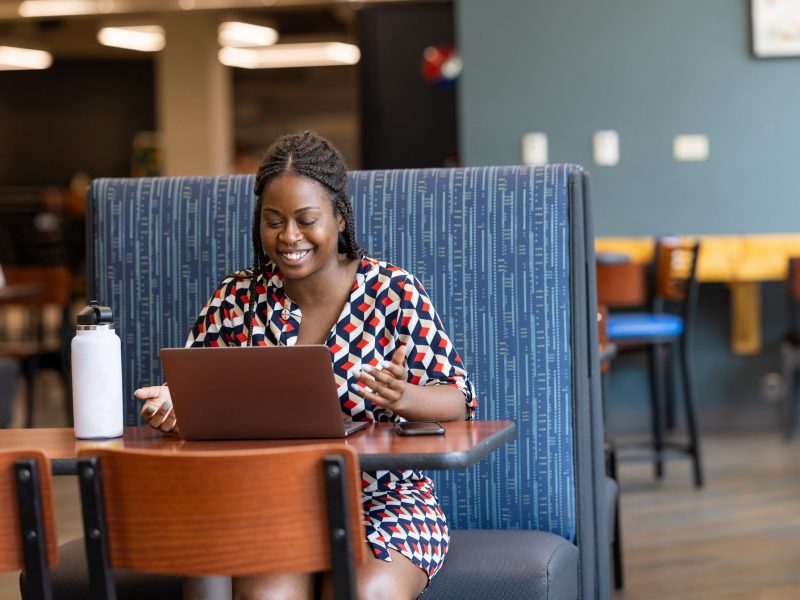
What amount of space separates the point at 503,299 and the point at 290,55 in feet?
43.4

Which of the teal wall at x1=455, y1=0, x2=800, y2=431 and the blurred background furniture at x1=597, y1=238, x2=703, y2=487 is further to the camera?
the teal wall at x1=455, y1=0, x2=800, y2=431

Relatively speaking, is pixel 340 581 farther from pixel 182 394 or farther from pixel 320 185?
pixel 320 185

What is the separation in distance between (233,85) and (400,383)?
632 inches

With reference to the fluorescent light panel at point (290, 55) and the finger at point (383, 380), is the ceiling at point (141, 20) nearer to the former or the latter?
the fluorescent light panel at point (290, 55)

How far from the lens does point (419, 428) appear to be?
6.58 feet

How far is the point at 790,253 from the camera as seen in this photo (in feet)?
20.9

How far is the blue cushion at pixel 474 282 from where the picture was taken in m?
2.72

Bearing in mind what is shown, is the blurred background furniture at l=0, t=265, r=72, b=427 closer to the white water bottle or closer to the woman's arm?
the white water bottle

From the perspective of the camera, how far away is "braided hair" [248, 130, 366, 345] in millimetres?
2328

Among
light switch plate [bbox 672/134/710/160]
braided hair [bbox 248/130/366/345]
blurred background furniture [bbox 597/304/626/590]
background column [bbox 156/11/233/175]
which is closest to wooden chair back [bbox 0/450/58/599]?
braided hair [bbox 248/130/366/345]

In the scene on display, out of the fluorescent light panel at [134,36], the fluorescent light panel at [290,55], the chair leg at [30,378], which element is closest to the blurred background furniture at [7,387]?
the chair leg at [30,378]

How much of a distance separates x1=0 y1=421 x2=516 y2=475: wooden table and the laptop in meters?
0.02

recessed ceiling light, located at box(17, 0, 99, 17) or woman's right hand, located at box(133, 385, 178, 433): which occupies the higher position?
recessed ceiling light, located at box(17, 0, 99, 17)

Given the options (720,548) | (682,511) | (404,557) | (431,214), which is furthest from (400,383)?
(682,511)
